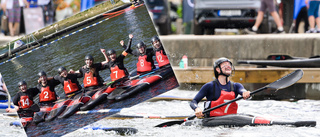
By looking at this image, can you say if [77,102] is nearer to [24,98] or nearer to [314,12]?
[24,98]

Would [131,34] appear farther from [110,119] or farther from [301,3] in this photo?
[301,3]

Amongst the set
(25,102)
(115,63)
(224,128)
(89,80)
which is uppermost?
(115,63)

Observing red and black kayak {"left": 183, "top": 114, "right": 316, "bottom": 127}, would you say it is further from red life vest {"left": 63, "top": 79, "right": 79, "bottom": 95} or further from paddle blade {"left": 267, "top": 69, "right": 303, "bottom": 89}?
red life vest {"left": 63, "top": 79, "right": 79, "bottom": 95}

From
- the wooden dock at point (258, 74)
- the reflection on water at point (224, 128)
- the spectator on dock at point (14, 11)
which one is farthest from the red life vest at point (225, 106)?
the spectator on dock at point (14, 11)

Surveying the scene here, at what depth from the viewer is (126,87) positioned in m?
3.69

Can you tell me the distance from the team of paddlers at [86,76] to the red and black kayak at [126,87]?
0.04 meters

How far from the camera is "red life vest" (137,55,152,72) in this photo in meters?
Result: 3.66

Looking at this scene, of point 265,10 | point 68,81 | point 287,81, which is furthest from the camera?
point 265,10

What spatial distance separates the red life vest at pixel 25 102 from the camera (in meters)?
3.42

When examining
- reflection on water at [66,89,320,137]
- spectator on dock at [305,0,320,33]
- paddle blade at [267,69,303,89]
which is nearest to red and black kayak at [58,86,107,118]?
reflection on water at [66,89,320,137]

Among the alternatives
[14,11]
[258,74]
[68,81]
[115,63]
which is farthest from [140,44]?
[14,11]

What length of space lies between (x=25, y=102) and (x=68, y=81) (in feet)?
1.10

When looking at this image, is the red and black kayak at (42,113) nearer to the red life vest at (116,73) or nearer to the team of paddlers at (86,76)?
the team of paddlers at (86,76)

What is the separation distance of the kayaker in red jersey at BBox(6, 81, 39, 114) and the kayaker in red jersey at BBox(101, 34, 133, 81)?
553mm
